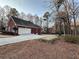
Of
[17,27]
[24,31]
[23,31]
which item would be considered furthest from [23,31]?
[17,27]

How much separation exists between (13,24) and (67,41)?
67.8 ft

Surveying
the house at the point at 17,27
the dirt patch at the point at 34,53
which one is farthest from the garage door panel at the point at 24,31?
the dirt patch at the point at 34,53

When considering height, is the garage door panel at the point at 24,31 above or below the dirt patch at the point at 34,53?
above

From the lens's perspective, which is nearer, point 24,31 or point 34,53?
point 34,53

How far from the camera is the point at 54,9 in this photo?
23.8m

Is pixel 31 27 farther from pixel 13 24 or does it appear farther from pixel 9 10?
pixel 9 10

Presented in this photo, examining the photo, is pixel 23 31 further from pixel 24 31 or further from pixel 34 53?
pixel 34 53

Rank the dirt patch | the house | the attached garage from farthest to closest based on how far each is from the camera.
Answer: the attached garage
the house
the dirt patch

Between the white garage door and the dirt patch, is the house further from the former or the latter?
the dirt patch

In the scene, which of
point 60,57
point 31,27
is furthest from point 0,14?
point 60,57

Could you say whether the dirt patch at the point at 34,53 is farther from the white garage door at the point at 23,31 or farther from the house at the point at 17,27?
the white garage door at the point at 23,31

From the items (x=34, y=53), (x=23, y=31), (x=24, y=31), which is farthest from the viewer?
(x=24, y=31)

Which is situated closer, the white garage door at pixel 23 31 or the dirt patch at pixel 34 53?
the dirt patch at pixel 34 53

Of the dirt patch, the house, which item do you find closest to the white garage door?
the house
